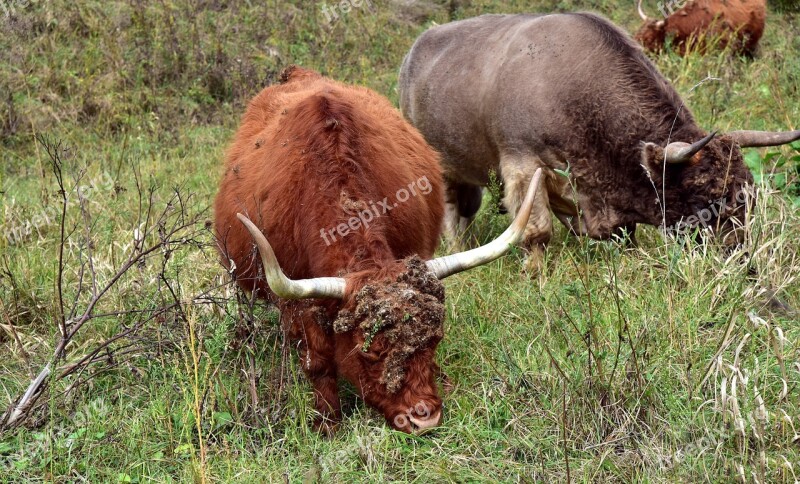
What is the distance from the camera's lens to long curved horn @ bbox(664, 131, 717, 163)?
5.19 m

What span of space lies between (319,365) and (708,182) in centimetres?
278

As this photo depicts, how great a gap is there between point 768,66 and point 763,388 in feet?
24.3

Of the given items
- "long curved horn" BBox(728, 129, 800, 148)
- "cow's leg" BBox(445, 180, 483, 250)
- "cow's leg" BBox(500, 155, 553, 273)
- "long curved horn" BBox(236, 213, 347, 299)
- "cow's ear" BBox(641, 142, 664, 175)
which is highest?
"long curved horn" BBox(236, 213, 347, 299)

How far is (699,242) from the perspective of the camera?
5.55 m

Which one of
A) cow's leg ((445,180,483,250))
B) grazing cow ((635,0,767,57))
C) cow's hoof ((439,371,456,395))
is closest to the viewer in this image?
cow's hoof ((439,371,456,395))

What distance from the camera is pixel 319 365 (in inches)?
165

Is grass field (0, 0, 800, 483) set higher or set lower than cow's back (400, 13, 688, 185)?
lower

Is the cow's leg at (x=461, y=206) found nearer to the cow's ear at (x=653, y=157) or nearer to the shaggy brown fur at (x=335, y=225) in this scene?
the cow's ear at (x=653, y=157)

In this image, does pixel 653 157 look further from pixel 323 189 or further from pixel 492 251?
pixel 323 189

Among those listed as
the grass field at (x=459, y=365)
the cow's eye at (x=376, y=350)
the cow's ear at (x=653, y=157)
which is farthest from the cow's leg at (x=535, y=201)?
the cow's eye at (x=376, y=350)

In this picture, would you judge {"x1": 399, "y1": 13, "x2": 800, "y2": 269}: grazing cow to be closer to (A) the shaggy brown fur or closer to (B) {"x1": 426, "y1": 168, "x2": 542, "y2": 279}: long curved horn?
(B) {"x1": 426, "y1": 168, "x2": 542, "y2": 279}: long curved horn

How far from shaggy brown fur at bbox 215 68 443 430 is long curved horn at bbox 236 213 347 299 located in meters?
0.07

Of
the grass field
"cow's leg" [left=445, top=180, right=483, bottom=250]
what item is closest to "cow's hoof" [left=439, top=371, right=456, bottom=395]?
the grass field

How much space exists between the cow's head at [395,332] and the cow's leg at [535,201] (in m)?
2.04
